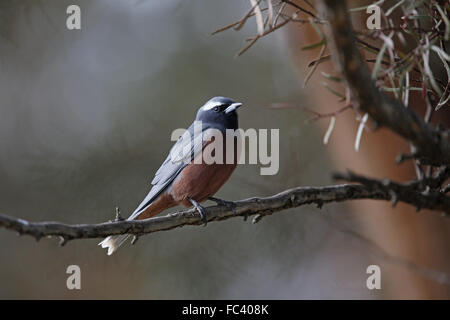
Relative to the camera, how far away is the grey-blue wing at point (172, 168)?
14.3ft

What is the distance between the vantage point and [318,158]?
7.82 meters

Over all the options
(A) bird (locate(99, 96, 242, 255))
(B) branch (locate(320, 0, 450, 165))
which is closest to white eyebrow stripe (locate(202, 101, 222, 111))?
(A) bird (locate(99, 96, 242, 255))

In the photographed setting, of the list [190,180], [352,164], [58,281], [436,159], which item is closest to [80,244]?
[58,281]

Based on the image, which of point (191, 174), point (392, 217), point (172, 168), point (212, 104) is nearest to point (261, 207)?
point (191, 174)

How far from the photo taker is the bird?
166 inches

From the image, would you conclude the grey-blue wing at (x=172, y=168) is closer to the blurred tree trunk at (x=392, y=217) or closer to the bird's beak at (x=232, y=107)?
the bird's beak at (x=232, y=107)

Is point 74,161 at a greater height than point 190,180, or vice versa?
point 74,161

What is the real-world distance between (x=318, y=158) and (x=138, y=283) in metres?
3.01

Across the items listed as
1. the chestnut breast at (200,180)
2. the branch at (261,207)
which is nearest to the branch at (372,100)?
the branch at (261,207)

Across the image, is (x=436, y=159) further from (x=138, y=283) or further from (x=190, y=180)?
(x=138, y=283)

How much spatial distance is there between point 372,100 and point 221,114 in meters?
3.06

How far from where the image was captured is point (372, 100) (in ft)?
5.75
